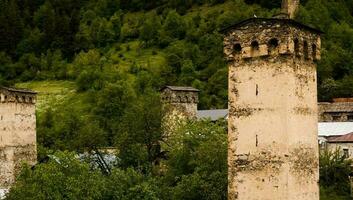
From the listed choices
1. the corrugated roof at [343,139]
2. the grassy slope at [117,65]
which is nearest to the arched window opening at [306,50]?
the corrugated roof at [343,139]

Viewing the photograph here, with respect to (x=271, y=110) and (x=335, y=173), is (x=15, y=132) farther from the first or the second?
(x=271, y=110)

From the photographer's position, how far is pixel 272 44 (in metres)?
25.3

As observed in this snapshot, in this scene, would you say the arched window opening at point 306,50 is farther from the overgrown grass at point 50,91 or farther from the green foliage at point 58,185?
the overgrown grass at point 50,91

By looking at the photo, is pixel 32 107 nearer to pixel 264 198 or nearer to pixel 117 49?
pixel 264 198

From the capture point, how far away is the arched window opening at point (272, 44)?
25172mm

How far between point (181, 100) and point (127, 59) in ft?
161

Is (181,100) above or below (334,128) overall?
above

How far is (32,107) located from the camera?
56625mm

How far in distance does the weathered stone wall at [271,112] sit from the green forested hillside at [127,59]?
19.0m

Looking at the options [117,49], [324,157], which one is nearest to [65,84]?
[117,49]

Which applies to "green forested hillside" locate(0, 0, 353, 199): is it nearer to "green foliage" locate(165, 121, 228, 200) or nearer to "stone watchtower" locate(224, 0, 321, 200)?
"green foliage" locate(165, 121, 228, 200)

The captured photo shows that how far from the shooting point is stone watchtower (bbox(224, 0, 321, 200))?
24.9 metres

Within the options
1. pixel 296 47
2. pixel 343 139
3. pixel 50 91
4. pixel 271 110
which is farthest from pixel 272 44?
pixel 50 91

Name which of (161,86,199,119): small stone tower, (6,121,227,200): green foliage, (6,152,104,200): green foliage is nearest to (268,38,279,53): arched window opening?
(6,121,227,200): green foliage
